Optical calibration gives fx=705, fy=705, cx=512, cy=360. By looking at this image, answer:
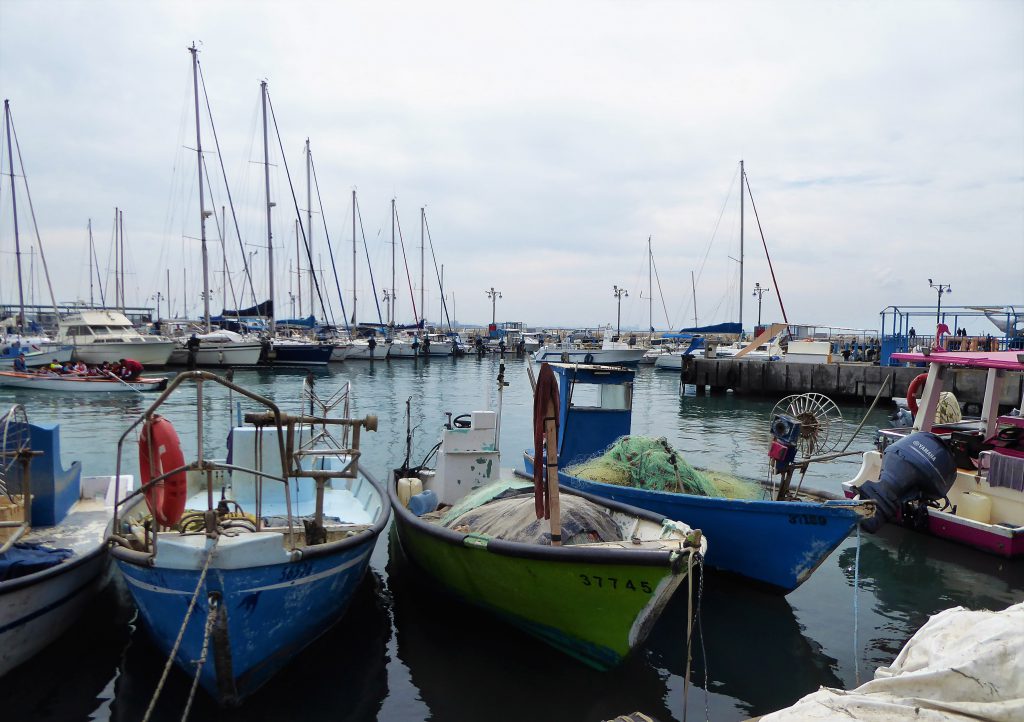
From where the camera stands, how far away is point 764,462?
796 inches

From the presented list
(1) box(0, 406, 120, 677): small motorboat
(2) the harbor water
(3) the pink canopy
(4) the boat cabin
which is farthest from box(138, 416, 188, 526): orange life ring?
(3) the pink canopy

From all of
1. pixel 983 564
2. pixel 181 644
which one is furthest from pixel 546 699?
pixel 983 564

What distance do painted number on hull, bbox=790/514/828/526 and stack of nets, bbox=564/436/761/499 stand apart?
4.10 feet

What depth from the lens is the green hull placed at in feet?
21.2

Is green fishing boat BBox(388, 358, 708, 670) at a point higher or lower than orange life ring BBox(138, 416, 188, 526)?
lower

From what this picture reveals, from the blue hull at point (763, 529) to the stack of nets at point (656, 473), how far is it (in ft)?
1.20

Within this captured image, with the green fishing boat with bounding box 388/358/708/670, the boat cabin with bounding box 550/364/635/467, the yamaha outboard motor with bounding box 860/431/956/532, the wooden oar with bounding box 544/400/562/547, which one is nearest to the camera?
the green fishing boat with bounding box 388/358/708/670

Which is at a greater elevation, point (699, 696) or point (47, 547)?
point (47, 547)

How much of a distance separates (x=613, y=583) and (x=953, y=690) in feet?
10.1

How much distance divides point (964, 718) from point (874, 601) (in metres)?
6.29

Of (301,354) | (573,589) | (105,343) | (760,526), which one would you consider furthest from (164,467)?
(301,354)

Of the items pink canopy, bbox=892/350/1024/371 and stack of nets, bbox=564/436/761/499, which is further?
pink canopy, bbox=892/350/1024/371

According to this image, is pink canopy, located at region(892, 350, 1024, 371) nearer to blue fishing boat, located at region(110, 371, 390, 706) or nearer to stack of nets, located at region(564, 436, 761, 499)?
stack of nets, located at region(564, 436, 761, 499)

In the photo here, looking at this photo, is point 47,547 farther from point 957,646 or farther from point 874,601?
point 874,601
